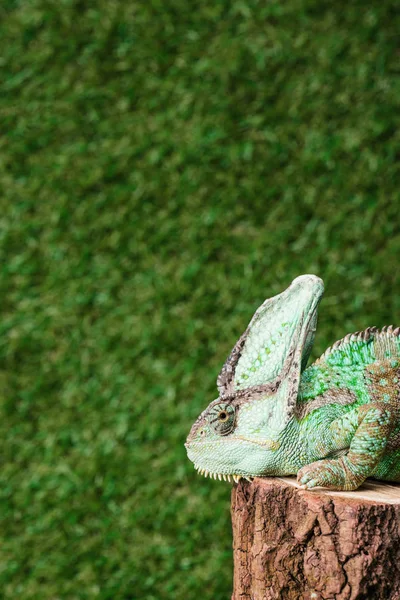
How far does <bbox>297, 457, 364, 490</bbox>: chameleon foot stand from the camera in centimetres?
164

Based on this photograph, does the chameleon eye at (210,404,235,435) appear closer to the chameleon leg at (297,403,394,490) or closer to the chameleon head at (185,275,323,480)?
the chameleon head at (185,275,323,480)

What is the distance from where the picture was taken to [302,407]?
1747 mm

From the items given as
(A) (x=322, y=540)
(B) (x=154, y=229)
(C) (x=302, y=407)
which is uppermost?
(C) (x=302, y=407)

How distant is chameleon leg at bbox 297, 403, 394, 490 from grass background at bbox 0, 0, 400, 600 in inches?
80.3

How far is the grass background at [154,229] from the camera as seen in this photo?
12.1 ft

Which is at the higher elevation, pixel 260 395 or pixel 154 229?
pixel 260 395

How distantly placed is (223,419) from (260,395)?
10 cm

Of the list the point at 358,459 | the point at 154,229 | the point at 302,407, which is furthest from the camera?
the point at 154,229

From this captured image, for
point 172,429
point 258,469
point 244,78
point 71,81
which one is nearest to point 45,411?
point 172,429

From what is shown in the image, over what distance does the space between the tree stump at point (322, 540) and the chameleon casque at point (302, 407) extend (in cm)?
4

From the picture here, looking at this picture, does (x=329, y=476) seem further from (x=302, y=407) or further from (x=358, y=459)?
(x=302, y=407)

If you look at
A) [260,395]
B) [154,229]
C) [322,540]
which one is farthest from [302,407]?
[154,229]

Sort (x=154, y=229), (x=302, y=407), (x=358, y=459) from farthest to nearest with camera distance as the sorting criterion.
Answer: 1. (x=154, y=229)
2. (x=302, y=407)
3. (x=358, y=459)

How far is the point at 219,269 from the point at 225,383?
2064 mm
